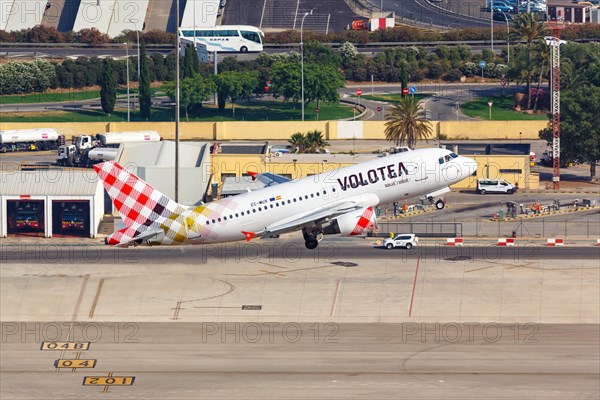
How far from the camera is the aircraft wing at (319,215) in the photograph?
4048 inches

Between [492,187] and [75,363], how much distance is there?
287 feet

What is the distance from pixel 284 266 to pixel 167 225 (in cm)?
2841

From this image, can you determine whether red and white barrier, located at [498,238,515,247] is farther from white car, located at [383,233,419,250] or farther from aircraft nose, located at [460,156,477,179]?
aircraft nose, located at [460,156,477,179]

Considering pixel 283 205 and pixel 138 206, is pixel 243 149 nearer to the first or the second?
pixel 138 206

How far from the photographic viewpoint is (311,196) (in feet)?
339

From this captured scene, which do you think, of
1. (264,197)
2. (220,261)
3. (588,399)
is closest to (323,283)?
(220,261)

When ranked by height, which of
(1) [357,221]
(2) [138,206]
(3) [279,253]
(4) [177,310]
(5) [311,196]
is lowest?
(4) [177,310]

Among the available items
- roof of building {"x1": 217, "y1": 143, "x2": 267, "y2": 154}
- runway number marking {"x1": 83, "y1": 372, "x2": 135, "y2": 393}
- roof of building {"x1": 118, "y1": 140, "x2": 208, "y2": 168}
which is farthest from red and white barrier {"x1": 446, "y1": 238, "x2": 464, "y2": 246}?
runway number marking {"x1": 83, "y1": 372, "x2": 135, "y2": 393}

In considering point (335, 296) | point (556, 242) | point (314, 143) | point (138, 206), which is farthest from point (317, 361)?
point (314, 143)

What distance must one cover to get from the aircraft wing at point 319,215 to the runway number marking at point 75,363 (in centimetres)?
1743

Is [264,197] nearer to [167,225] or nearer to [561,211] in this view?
[167,225]

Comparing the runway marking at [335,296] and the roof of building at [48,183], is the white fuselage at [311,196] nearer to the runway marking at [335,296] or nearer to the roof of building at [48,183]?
the runway marking at [335,296]

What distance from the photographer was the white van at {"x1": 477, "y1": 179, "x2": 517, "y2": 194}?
176 meters

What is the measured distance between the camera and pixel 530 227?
155 m
